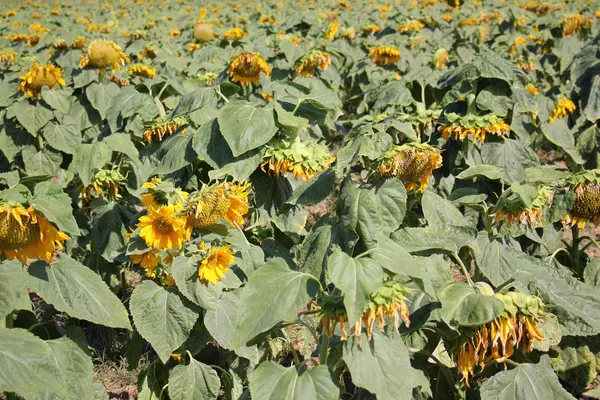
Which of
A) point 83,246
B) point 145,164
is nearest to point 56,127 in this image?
point 83,246

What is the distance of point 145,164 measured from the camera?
8.82ft

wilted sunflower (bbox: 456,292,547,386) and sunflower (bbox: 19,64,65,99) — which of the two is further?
sunflower (bbox: 19,64,65,99)

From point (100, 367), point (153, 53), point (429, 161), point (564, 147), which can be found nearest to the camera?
point (429, 161)

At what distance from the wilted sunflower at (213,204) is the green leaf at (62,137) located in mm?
1886

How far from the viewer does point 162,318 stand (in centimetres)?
200

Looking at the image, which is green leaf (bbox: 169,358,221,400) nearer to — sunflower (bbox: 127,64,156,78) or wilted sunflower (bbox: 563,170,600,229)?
wilted sunflower (bbox: 563,170,600,229)

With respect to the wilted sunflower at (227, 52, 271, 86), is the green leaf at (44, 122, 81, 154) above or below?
below

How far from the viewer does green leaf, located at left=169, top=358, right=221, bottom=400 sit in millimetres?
2186

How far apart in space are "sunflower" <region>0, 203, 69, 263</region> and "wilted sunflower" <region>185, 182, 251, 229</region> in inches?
15.6

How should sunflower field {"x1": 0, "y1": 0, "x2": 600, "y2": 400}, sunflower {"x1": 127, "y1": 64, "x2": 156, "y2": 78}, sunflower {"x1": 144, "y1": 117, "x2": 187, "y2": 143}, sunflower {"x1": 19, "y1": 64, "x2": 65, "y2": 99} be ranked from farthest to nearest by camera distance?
sunflower {"x1": 127, "y1": 64, "x2": 156, "y2": 78}, sunflower {"x1": 19, "y1": 64, "x2": 65, "y2": 99}, sunflower {"x1": 144, "y1": 117, "x2": 187, "y2": 143}, sunflower field {"x1": 0, "y1": 0, "x2": 600, "y2": 400}

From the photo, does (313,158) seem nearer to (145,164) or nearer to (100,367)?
(145,164)

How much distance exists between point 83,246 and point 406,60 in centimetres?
424

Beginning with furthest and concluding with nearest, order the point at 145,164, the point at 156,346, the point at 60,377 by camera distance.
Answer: the point at 145,164, the point at 156,346, the point at 60,377

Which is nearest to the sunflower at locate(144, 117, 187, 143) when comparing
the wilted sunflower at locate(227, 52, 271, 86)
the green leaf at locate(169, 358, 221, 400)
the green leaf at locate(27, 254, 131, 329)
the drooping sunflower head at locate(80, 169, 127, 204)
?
the drooping sunflower head at locate(80, 169, 127, 204)
